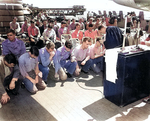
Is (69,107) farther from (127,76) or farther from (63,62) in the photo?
(63,62)

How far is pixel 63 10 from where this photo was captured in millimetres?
28547

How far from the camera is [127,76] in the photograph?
2.93 metres

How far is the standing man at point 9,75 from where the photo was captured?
3.22 metres

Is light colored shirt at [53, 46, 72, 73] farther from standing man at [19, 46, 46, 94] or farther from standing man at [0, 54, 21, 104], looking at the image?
standing man at [0, 54, 21, 104]

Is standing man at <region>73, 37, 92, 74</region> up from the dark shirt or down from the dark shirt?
down

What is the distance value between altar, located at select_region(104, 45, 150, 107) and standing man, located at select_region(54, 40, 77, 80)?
1.48 metres

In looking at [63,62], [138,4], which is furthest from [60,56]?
[138,4]

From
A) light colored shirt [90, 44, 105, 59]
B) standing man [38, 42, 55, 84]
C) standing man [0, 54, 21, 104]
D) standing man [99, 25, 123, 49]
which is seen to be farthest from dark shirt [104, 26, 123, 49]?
standing man [0, 54, 21, 104]

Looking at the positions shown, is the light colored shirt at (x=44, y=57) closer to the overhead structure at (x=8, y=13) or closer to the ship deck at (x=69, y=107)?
the ship deck at (x=69, y=107)

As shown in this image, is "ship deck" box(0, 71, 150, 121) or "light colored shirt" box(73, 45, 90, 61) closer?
Answer: "ship deck" box(0, 71, 150, 121)

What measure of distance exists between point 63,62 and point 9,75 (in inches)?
63.0

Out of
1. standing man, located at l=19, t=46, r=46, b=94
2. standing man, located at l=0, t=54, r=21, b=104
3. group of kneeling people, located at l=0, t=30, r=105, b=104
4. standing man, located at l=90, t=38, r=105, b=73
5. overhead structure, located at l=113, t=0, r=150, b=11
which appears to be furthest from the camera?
standing man, located at l=90, t=38, r=105, b=73

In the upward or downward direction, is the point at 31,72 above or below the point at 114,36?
below

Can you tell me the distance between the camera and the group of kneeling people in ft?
11.3
